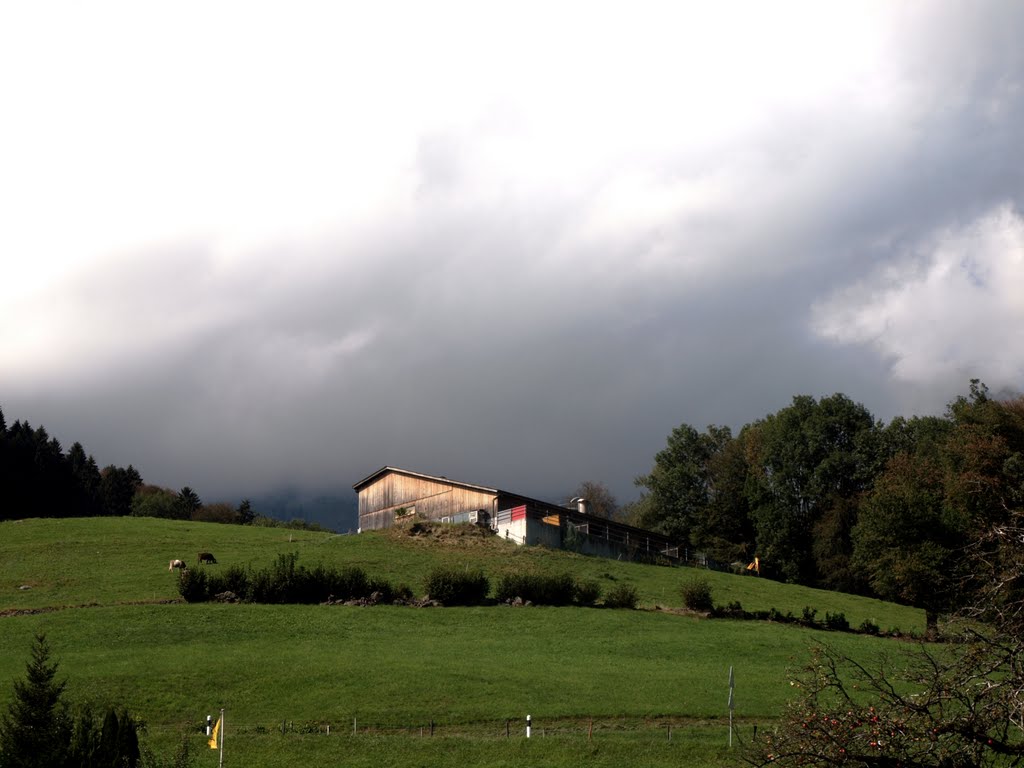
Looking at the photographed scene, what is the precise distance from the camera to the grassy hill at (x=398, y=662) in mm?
35656

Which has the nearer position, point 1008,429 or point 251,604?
point 251,604

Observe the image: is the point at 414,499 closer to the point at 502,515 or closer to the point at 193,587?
the point at 502,515

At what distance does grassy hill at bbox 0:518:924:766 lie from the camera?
35656mm

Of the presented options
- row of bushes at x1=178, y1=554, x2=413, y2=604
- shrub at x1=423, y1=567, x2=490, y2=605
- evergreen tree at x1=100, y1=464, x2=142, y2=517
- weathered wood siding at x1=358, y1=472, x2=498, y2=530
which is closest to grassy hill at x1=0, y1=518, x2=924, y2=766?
→ shrub at x1=423, y1=567, x2=490, y2=605

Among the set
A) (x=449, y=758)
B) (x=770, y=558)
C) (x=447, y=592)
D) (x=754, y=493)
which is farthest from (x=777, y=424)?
(x=449, y=758)

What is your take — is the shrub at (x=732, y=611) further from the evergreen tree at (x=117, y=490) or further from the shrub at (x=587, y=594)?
the evergreen tree at (x=117, y=490)

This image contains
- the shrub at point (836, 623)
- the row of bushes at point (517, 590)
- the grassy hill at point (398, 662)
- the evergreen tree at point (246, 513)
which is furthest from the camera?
the evergreen tree at point (246, 513)

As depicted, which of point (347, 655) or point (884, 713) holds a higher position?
point (884, 713)

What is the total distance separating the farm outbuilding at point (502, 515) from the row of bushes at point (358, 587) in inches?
746

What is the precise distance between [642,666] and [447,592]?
17104 mm

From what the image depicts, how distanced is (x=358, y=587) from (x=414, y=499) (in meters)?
34.6

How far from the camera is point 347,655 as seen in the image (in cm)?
4747

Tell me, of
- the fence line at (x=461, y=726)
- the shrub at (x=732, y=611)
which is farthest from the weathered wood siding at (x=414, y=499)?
the fence line at (x=461, y=726)

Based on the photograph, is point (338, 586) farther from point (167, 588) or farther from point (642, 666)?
point (642, 666)
